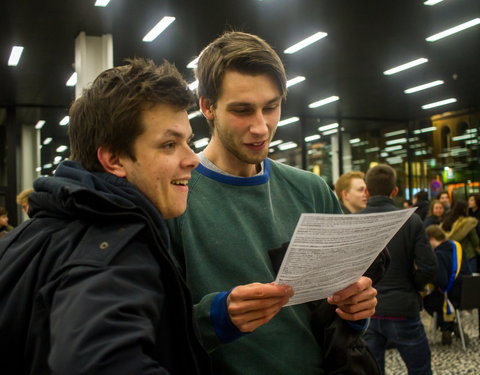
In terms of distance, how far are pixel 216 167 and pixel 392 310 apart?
2660mm

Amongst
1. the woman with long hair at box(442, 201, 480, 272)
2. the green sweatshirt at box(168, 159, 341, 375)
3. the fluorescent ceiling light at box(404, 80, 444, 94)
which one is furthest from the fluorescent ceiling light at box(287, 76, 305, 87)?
the green sweatshirt at box(168, 159, 341, 375)

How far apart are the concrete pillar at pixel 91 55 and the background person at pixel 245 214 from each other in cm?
645

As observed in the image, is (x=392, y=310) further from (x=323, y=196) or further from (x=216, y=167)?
(x=216, y=167)

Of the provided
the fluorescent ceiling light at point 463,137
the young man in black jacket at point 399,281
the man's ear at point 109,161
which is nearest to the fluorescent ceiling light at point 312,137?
the fluorescent ceiling light at point 463,137

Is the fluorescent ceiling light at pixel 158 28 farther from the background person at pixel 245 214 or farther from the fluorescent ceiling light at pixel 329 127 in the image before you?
A: the fluorescent ceiling light at pixel 329 127

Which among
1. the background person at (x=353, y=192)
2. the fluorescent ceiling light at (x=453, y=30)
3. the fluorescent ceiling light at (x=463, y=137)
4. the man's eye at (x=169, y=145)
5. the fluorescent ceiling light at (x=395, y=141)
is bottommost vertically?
the man's eye at (x=169, y=145)

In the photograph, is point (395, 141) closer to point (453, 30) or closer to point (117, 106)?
point (453, 30)

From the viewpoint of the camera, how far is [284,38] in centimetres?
809

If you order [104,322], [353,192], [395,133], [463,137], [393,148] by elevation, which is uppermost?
[395,133]

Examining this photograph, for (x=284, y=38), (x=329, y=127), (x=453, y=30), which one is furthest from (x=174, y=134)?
(x=329, y=127)

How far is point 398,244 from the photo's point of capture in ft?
12.7

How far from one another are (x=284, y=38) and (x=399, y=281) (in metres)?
5.24

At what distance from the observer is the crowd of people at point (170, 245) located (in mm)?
791

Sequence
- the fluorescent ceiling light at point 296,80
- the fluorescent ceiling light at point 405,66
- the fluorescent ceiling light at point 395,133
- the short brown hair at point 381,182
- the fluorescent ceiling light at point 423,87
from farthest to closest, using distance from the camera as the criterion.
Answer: the fluorescent ceiling light at point 395,133 → the fluorescent ceiling light at point 423,87 → the fluorescent ceiling light at point 296,80 → the fluorescent ceiling light at point 405,66 → the short brown hair at point 381,182
